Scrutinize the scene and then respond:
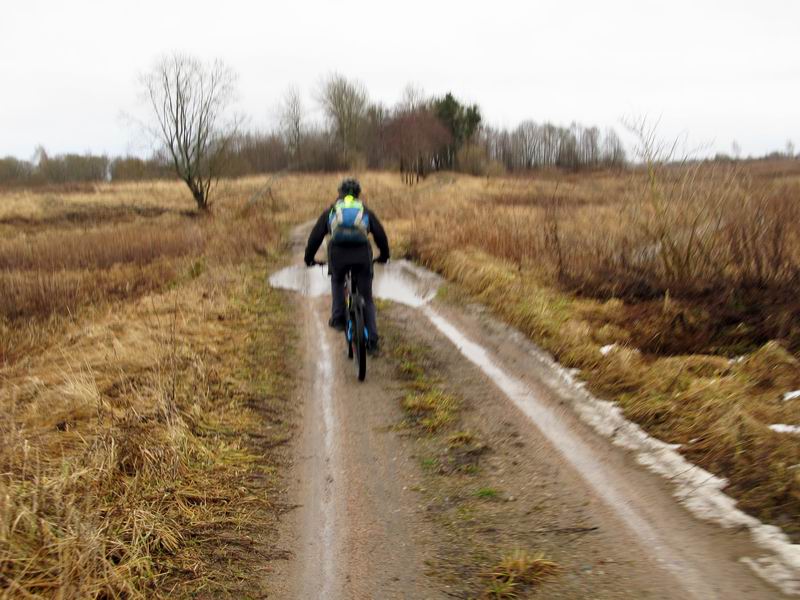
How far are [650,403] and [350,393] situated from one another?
2862 millimetres

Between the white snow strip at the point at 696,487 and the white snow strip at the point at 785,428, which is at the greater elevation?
the white snow strip at the point at 785,428

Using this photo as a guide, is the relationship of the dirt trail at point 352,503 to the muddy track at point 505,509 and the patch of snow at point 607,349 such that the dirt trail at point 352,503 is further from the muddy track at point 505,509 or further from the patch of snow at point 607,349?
the patch of snow at point 607,349

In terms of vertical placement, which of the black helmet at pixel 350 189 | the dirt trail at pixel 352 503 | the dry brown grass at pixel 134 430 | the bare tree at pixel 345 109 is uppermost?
the bare tree at pixel 345 109

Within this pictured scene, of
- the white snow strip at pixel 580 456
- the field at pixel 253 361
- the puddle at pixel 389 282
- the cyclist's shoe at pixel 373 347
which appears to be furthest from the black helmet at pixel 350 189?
the puddle at pixel 389 282

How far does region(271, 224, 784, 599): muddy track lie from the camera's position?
9.58ft

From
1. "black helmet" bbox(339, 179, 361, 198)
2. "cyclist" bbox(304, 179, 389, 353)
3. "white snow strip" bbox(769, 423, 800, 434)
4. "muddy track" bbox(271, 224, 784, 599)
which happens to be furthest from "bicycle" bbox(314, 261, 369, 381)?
"white snow strip" bbox(769, 423, 800, 434)

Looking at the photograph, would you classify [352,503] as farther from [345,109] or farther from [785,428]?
[345,109]

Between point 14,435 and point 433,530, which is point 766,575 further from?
point 14,435

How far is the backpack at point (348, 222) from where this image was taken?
5762 millimetres

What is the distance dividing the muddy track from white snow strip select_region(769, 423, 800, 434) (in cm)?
110

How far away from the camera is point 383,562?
3.18m

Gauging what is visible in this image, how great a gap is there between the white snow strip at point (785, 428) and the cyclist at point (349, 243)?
3.68m

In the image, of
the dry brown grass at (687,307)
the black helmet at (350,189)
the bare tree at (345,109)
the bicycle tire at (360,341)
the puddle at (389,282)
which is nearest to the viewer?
the dry brown grass at (687,307)

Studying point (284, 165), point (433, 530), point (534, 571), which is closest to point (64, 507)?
point (433, 530)
